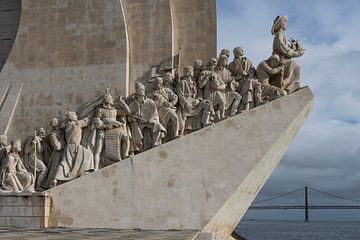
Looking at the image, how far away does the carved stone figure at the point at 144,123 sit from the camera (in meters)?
9.85

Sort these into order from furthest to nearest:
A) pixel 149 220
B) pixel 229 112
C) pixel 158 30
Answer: pixel 158 30, pixel 229 112, pixel 149 220

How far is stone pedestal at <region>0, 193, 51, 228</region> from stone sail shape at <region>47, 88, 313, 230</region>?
15 cm

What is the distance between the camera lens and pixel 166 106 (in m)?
10.1

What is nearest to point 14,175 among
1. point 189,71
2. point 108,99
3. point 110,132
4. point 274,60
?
point 110,132

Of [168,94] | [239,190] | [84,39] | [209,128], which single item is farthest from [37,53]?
[239,190]

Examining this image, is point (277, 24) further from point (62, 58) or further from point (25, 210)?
point (25, 210)

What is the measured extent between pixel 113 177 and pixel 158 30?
10.2ft

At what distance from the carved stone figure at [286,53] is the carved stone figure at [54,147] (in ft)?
13.1

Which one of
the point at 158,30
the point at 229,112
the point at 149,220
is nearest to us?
the point at 149,220

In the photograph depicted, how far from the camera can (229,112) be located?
32.6 ft

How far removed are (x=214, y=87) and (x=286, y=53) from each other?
141cm

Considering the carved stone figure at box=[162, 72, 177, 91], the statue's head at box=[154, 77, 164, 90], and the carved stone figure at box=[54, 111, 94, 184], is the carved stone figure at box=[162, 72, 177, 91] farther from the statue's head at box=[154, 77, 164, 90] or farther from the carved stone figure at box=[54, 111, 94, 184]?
the carved stone figure at box=[54, 111, 94, 184]

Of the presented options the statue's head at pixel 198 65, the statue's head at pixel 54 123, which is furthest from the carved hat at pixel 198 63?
the statue's head at pixel 54 123

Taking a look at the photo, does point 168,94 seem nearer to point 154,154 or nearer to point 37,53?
point 154,154
